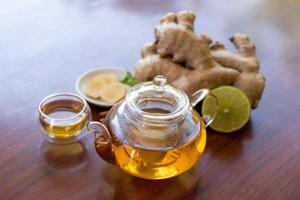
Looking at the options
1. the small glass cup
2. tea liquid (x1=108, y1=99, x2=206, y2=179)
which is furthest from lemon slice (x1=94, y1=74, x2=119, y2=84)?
tea liquid (x1=108, y1=99, x2=206, y2=179)

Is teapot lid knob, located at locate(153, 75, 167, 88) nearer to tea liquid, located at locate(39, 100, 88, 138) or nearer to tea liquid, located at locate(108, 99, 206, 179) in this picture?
tea liquid, located at locate(108, 99, 206, 179)

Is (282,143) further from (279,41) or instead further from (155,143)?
(279,41)

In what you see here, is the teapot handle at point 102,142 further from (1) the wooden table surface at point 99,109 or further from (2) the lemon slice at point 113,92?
(2) the lemon slice at point 113,92

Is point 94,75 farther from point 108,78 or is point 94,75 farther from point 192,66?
point 192,66

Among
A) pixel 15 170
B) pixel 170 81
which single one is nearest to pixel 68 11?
pixel 170 81

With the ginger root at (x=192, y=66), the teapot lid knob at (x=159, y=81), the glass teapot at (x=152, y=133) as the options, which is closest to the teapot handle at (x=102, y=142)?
the glass teapot at (x=152, y=133)

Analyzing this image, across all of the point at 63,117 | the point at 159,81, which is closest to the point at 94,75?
the point at 63,117
